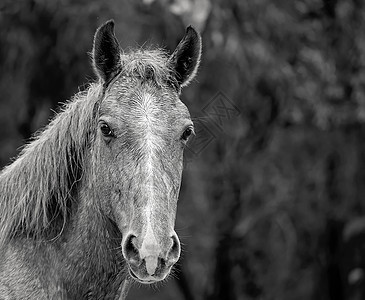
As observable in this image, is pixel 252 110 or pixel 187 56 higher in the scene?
pixel 187 56

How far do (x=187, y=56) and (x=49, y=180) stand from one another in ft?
4.54

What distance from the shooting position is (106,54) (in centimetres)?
495

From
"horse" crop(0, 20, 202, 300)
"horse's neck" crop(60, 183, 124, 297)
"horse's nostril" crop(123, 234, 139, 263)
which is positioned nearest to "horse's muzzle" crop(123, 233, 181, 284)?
"horse's nostril" crop(123, 234, 139, 263)

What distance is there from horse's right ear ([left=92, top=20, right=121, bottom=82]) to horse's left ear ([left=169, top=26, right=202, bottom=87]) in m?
0.44

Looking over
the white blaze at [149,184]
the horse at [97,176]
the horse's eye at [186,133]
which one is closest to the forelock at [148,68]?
the horse at [97,176]

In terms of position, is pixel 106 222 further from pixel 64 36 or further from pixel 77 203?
pixel 64 36

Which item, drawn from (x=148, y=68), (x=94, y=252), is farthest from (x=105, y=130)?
(x=94, y=252)

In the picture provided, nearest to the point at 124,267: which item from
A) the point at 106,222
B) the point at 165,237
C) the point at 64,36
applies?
the point at 106,222

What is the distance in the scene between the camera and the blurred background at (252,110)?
1051cm

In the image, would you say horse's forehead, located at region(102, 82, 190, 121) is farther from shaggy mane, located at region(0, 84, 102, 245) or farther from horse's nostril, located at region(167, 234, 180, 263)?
horse's nostril, located at region(167, 234, 180, 263)

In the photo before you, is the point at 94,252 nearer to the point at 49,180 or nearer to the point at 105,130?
the point at 49,180

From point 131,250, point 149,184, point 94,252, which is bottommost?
point 94,252

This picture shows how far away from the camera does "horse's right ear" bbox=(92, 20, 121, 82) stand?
4.86 meters

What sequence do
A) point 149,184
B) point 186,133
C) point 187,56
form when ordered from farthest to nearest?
point 187,56, point 186,133, point 149,184
